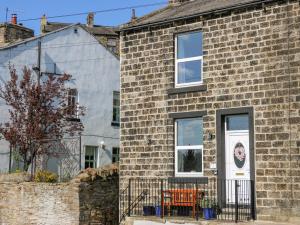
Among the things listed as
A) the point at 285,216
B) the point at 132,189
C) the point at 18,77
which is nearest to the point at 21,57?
the point at 18,77

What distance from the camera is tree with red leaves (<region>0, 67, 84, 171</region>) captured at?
2491 centimetres

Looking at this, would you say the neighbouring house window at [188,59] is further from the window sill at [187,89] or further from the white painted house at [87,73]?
the white painted house at [87,73]

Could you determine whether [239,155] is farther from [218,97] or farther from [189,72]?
[189,72]

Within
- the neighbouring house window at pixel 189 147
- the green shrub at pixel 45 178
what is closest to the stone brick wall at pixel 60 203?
the green shrub at pixel 45 178

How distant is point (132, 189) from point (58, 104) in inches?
412

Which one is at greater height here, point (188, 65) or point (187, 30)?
point (187, 30)

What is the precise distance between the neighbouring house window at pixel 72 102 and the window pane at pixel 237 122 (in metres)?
11.9

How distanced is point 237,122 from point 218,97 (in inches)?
36.7

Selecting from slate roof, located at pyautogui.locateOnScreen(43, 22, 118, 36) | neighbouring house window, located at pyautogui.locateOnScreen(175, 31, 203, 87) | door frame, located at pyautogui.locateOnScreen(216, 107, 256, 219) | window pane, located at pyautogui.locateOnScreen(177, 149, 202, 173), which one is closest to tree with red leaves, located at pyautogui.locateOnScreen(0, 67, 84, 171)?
window pane, located at pyautogui.locateOnScreen(177, 149, 202, 173)

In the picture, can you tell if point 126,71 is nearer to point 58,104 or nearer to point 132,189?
point 132,189

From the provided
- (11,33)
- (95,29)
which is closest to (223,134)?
(11,33)

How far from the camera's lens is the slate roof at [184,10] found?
16.9 m

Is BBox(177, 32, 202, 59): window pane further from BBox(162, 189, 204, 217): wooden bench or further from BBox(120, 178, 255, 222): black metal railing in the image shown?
BBox(162, 189, 204, 217): wooden bench

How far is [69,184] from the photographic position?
18453 mm
